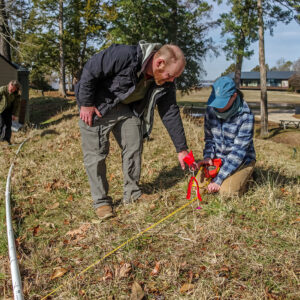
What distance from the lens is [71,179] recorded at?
5.31m

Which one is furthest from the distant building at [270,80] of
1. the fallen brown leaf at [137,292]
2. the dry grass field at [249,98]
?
the fallen brown leaf at [137,292]

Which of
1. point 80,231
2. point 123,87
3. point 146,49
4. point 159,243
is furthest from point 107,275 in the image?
point 146,49

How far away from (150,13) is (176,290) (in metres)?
22.5

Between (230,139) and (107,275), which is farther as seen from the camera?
(230,139)

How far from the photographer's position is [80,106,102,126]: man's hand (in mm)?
3430

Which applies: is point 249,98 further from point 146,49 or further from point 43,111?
point 146,49

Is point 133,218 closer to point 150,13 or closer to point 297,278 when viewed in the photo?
point 297,278

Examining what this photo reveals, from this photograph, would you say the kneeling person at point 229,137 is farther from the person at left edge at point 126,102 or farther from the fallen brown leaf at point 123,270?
the fallen brown leaf at point 123,270

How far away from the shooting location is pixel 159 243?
10.2 feet

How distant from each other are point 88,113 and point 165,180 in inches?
80.8

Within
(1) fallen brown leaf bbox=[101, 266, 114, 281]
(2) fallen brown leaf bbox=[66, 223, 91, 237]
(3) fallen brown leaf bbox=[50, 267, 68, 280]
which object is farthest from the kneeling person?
(3) fallen brown leaf bbox=[50, 267, 68, 280]

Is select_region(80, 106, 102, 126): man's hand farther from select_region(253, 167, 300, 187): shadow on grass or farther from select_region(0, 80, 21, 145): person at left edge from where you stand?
select_region(0, 80, 21, 145): person at left edge

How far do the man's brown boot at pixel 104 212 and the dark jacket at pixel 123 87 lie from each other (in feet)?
3.47

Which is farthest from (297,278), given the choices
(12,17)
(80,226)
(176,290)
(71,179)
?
(12,17)
